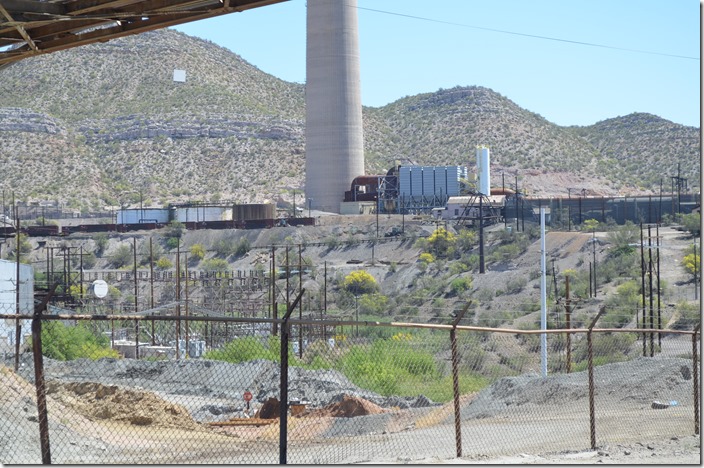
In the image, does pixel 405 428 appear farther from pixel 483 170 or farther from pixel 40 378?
pixel 483 170

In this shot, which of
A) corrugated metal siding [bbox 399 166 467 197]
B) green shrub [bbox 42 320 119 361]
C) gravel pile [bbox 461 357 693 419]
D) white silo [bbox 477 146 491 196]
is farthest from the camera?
corrugated metal siding [bbox 399 166 467 197]

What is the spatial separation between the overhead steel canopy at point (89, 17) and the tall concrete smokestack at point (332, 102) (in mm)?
71360

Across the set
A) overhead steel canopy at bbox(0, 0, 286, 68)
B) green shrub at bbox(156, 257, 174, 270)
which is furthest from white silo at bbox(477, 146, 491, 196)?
overhead steel canopy at bbox(0, 0, 286, 68)

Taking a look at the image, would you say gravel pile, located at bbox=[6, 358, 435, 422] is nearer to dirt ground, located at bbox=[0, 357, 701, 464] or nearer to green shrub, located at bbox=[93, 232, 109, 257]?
dirt ground, located at bbox=[0, 357, 701, 464]

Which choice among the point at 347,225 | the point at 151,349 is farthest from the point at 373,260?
the point at 151,349

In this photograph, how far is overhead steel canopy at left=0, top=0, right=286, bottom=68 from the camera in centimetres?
1382

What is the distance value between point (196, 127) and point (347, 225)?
46.1 m

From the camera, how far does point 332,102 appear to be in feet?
293

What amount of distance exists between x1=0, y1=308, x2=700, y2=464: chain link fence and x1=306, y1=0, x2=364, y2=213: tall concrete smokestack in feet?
174

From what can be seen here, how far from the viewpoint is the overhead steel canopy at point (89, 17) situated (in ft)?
45.3

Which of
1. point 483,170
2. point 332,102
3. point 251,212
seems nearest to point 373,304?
point 483,170

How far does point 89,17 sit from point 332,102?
7561 cm

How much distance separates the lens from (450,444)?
16438 mm

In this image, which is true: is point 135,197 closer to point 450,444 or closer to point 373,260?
point 373,260
